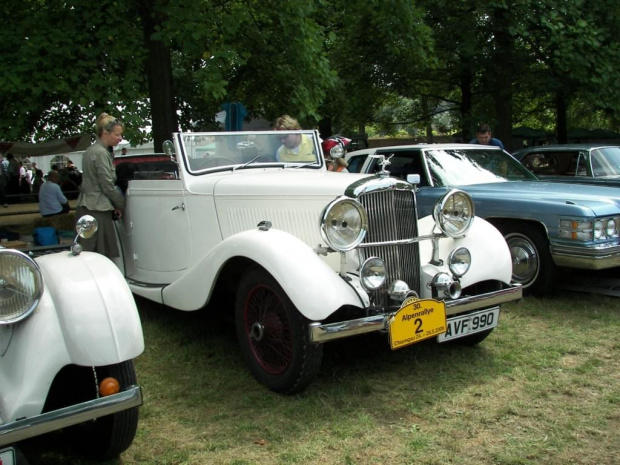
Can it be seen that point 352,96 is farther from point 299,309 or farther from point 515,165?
point 299,309

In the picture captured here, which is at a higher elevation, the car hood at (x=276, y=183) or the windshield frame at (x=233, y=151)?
the windshield frame at (x=233, y=151)

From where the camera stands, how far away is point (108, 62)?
27.5 ft

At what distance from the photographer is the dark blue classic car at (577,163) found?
7613 mm

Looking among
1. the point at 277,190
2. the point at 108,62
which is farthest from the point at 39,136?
the point at 277,190

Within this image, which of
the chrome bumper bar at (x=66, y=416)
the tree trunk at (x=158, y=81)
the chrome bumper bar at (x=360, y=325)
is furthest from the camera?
the tree trunk at (x=158, y=81)

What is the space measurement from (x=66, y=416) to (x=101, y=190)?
3263mm

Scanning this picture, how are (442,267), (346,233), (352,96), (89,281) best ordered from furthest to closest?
(352,96) < (442,267) < (346,233) < (89,281)

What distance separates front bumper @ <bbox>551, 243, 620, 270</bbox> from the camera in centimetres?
531

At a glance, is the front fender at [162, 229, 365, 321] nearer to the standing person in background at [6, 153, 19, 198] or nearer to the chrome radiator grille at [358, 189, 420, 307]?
the chrome radiator grille at [358, 189, 420, 307]

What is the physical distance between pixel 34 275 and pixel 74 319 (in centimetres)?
26

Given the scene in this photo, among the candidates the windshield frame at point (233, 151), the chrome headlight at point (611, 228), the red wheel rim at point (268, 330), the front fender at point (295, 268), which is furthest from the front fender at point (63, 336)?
the chrome headlight at point (611, 228)

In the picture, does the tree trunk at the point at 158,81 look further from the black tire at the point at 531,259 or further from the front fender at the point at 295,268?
the front fender at the point at 295,268

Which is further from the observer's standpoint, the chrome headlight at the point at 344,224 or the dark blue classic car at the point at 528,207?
the dark blue classic car at the point at 528,207

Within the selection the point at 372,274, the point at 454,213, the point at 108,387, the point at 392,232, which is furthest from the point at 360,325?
the point at 108,387
